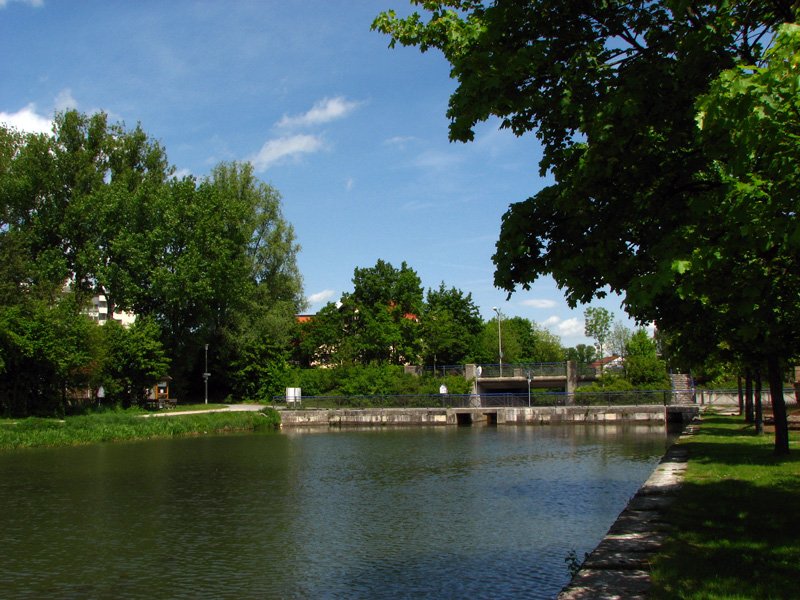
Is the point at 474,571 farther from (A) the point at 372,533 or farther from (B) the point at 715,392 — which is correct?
(B) the point at 715,392

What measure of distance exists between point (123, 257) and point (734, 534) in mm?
47604

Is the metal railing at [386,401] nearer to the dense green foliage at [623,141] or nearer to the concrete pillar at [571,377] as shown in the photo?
the concrete pillar at [571,377]

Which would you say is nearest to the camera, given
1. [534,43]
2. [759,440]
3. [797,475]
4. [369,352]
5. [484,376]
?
[534,43]

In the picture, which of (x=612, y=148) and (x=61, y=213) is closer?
(x=612, y=148)

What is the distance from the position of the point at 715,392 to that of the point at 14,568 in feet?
159

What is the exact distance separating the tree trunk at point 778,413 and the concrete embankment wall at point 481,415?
101 feet

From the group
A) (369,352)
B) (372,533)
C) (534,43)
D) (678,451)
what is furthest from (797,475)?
(369,352)

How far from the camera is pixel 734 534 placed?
8.88 m

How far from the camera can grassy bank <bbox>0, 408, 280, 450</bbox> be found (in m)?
31.9

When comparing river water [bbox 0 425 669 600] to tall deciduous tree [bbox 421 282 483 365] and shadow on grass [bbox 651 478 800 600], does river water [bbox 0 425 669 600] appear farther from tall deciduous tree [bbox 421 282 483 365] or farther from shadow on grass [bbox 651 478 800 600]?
tall deciduous tree [bbox 421 282 483 365]

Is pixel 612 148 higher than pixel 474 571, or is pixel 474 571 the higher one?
pixel 612 148

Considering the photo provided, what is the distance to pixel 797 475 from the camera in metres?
12.9

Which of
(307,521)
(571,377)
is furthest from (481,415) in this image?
(307,521)

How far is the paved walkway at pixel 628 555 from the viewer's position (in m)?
7.03
